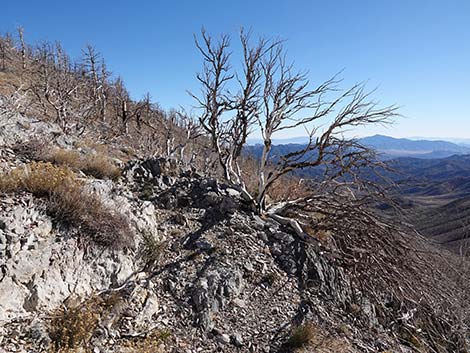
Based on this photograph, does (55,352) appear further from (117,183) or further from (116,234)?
(117,183)

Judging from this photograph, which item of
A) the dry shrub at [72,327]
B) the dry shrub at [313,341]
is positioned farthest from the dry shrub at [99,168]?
the dry shrub at [313,341]

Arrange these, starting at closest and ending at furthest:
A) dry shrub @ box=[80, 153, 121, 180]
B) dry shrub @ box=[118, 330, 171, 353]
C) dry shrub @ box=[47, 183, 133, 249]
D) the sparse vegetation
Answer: dry shrub @ box=[118, 330, 171, 353], dry shrub @ box=[47, 183, 133, 249], the sparse vegetation, dry shrub @ box=[80, 153, 121, 180]

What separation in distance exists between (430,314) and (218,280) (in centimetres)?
505

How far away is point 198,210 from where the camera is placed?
25.1 ft

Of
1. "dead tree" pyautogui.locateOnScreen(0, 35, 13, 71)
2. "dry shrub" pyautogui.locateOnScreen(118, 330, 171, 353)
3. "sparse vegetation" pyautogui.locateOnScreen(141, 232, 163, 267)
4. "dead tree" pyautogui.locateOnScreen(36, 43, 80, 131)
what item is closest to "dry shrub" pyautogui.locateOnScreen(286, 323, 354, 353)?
"dry shrub" pyautogui.locateOnScreen(118, 330, 171, 353)

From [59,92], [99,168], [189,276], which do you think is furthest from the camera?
[59,92]

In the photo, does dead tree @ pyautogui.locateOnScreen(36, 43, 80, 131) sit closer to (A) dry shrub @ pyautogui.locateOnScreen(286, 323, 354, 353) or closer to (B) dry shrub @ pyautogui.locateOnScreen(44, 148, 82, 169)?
(B) dry shrub @ pyautogui.locateOnScreen(44, 148, 82, 169)

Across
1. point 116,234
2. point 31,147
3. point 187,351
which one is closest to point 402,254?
point 187,351

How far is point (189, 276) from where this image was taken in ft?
17.8

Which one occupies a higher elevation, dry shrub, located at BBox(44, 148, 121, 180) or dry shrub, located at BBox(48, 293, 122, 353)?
dry shrub, located at BBox(44, 148, 121, 180)

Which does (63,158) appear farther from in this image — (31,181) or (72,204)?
(72,204)

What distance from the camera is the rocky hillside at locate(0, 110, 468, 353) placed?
13.1 ft

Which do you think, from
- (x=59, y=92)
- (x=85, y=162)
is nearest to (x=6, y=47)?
(x=59, y=92)

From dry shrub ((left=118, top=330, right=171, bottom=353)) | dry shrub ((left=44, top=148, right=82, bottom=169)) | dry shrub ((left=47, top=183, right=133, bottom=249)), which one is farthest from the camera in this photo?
dry shrub ((left=44, top=148, right=82, bottom=169))
